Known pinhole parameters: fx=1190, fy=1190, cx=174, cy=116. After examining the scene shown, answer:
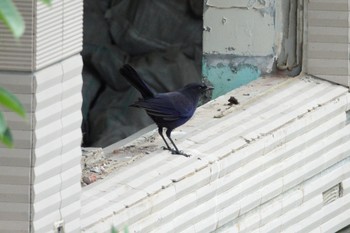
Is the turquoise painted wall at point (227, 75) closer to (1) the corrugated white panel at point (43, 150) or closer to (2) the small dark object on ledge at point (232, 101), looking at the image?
(2) the small dark object on ledge at point (232, 101)

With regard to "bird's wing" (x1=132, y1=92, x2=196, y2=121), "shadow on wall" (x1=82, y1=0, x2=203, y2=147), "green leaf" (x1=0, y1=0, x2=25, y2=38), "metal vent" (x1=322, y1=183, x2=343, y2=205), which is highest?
"green leaf" (x1=0, y1=0, x2=25, y2=38)

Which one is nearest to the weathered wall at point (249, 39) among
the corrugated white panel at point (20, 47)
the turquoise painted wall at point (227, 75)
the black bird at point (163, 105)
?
the turquoise painted wall at point (227, 75)

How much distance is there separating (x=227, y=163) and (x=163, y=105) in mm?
375

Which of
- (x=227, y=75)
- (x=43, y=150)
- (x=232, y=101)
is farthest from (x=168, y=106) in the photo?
(x=43, y=150)

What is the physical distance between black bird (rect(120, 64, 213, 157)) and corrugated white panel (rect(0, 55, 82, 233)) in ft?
3.40

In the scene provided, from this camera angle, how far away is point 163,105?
16.9 feet

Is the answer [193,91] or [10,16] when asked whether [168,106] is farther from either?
[10,16]

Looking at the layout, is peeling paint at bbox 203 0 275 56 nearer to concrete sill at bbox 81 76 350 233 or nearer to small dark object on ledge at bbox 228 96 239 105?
concrete sill at bbox 81 76 350 233

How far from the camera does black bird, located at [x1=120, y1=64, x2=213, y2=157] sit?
5.07m

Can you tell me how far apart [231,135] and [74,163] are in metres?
1.39

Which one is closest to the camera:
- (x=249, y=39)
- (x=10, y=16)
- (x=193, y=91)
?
(x=10, y=16)

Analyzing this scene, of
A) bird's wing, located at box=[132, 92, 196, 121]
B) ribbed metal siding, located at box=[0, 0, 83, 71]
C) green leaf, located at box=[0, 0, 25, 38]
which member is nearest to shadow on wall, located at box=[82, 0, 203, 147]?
bird's wing, located at box=[132, 92, 196, 121]

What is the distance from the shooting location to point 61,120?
3.93 meters

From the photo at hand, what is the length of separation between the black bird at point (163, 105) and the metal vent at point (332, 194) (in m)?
1.03
